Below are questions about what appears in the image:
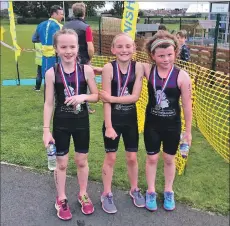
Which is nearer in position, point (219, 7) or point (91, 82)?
point (91, 82)

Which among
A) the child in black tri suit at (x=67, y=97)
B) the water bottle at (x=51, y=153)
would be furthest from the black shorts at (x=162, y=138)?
the water bottle at (x=51, y=153)

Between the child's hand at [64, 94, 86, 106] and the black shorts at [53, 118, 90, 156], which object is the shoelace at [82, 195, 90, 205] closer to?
Answer: the black shorts at [53, 118, 90, 156]

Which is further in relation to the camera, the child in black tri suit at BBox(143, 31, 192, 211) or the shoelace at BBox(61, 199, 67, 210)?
the shoelace at BBox(61, 199, 67, 210)

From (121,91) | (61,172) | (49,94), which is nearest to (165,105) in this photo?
(121,91)

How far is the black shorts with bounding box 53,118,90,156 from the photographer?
2971 millimetres

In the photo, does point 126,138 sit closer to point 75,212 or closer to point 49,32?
point 75,212

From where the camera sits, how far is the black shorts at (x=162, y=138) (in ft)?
10.2

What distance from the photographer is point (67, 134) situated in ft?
9.95

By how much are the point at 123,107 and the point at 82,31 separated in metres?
3.28

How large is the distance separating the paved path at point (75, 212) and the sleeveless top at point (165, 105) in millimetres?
908

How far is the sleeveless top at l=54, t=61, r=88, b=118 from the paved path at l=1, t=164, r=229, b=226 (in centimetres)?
103

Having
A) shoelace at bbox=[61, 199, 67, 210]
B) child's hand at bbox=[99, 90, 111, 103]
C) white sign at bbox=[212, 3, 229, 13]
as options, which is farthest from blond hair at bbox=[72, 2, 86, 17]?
white sign at bbox=[212, 3, 229, 13]

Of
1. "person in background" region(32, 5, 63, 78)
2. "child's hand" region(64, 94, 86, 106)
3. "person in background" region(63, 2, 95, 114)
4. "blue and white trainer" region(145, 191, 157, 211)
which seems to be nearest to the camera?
"child's hand" region(64, 94, 86, 106)

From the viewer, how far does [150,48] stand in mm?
3021
